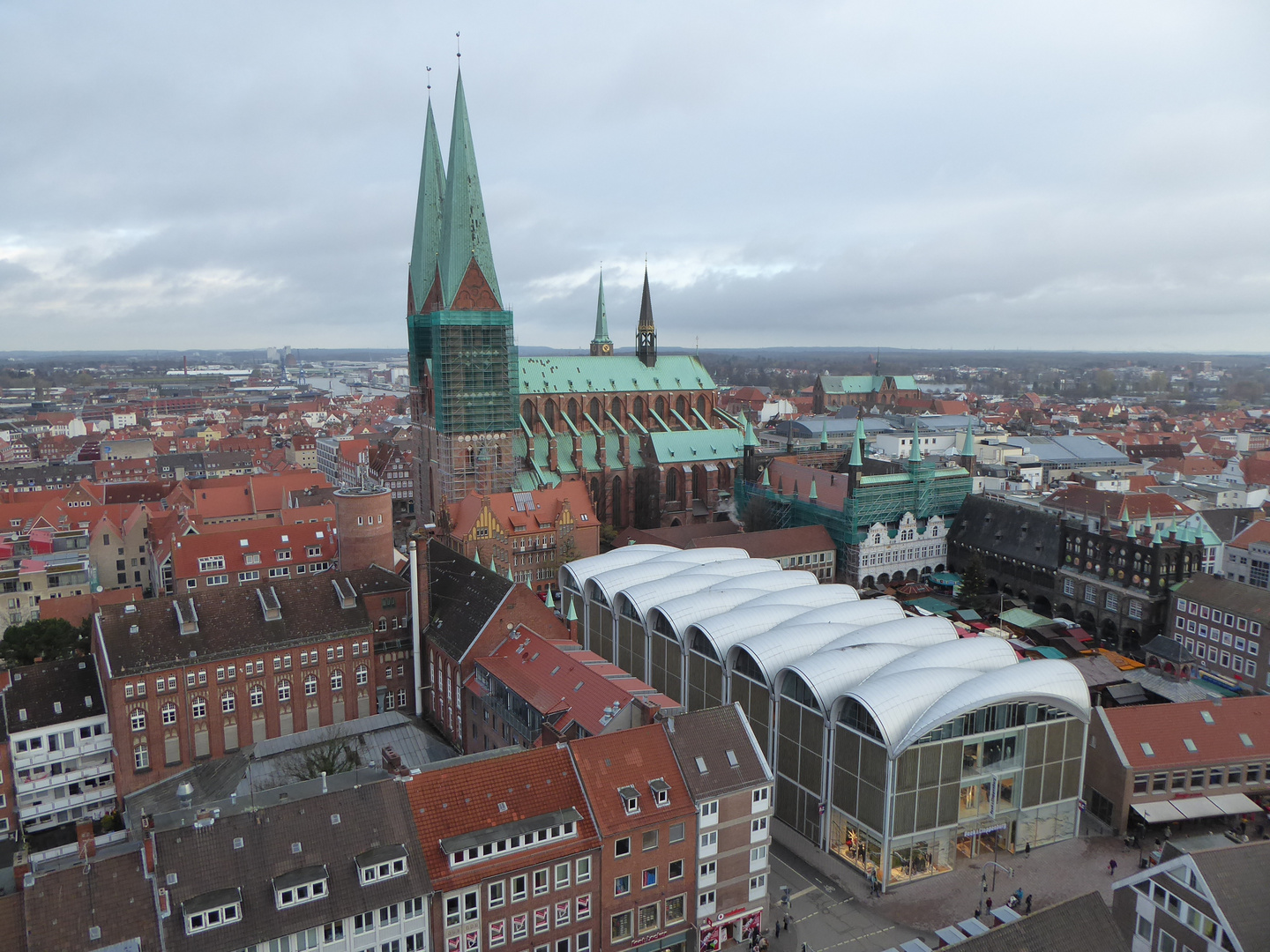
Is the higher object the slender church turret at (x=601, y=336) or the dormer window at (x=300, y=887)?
the slender church turret at (x=601, y=336)

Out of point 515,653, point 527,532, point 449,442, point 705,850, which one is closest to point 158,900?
point 705,850

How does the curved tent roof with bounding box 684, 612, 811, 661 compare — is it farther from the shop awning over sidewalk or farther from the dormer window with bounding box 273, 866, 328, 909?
the dormer window with bounding box 273, 866, 328, 909

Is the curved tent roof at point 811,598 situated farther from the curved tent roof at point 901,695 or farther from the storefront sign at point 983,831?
the storefront sign at point 983,831

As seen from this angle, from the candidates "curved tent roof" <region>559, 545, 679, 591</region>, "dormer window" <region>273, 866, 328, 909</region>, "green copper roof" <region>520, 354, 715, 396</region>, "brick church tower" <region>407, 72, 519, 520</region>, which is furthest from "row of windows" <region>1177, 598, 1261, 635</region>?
"green copper roof" <region>520, 354, 715, 396</region>

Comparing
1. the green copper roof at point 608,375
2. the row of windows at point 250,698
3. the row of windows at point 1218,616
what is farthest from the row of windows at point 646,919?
the green copper roof at point 608,375

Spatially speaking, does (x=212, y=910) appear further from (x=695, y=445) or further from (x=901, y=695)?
(x=695, y=445)

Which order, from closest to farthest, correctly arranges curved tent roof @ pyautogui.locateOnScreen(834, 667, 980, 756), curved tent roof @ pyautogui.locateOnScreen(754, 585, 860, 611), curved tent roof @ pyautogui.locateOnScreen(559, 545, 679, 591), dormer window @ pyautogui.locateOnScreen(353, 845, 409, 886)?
dormer window @ pyautogui.locateOnScreen(353, 845, 409, 886)
curved tent roof @ pyautogui.locateOnScreen(834, 667, 980, 756)
curved tent roof @ pyautogui.locateOnScreen(754, 585, 860, 611)
curved tent roof @ pyautogui.locateOnScreen(559, 545, 679, 591)

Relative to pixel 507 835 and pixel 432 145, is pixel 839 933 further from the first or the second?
pixel 432 145
